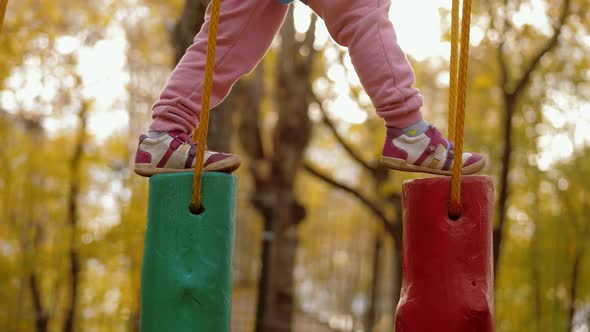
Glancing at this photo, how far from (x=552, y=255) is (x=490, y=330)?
8.37 metres

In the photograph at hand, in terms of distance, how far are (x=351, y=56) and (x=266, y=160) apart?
6.62 meters

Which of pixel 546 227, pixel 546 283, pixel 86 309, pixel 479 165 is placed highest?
pixel 479 165

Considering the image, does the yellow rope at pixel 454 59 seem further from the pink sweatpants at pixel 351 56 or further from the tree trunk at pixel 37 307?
the tree trunk at pixel 37 307

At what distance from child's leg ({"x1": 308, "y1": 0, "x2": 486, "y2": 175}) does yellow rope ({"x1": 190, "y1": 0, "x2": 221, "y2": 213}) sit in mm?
409

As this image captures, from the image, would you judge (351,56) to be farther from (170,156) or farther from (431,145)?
(170,156)

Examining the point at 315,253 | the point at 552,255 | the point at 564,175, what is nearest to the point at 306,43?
the point at 564,175

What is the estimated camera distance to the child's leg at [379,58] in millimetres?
1764

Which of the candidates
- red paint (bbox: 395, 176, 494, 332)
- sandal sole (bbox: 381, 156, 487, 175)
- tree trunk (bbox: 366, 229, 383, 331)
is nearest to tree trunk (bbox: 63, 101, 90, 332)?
tree trunk (bbox: 366, 229, 383, 331)

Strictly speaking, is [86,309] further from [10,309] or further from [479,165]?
[479,165]

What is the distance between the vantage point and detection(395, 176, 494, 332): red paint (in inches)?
59.8

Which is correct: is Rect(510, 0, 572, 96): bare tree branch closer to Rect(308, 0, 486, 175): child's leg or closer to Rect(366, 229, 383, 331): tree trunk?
Rect(366, 229, 383, 331): tree trunk

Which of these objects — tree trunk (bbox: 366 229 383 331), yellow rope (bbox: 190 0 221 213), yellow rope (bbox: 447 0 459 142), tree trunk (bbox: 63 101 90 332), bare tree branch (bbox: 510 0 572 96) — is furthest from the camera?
tree trunk (bbox: 366 229 383 331)

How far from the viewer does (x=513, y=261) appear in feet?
32.3

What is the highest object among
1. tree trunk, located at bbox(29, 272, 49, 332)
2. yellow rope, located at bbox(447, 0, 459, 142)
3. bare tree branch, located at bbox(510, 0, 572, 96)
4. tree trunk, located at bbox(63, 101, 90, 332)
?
bare tree branch, located at bbox(510, 0, 572, 96)
